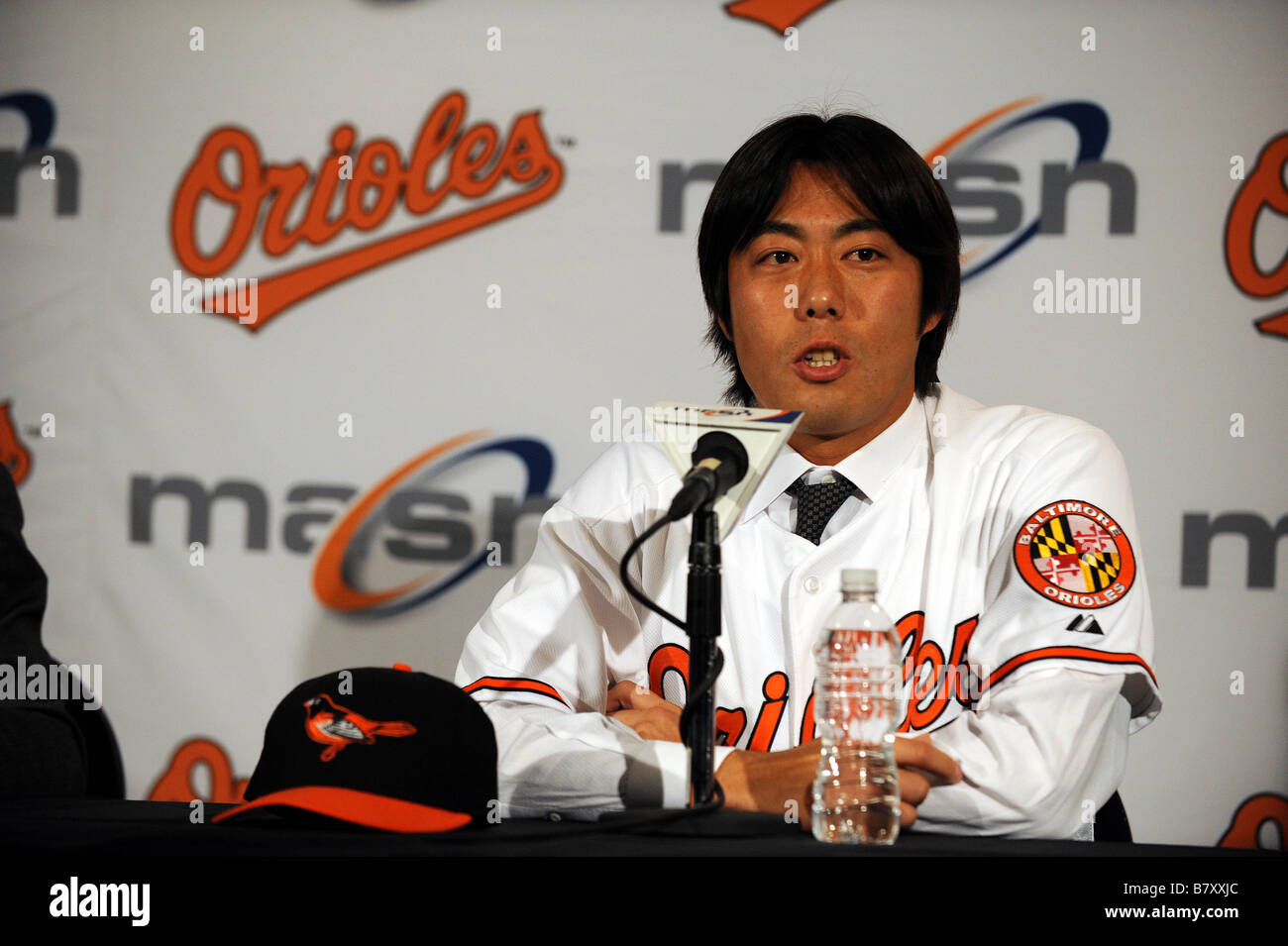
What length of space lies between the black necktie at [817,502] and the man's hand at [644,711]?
12.9 inches

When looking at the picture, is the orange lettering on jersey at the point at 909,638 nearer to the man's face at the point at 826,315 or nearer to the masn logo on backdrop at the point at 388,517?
the man's face at the point at 826,315

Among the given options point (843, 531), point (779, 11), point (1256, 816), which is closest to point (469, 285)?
point (779, 11)

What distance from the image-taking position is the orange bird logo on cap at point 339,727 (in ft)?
3.80

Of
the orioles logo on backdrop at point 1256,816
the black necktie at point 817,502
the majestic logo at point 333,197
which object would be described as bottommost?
the orioles logo on backdrop at point 1256,816

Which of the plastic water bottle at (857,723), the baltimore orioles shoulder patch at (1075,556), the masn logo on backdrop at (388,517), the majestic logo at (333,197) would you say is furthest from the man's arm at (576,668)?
the majestic logo at (333,197)

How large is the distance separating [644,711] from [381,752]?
505 millimetres

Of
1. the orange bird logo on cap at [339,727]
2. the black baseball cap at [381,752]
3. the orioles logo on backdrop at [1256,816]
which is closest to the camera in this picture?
the black baseball cap at [381,752]

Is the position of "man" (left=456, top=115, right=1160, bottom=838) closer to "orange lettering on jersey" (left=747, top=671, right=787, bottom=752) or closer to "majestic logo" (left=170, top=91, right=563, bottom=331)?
"orange lettering on jersey" (left=747, top=671, right=787, bottom=752)

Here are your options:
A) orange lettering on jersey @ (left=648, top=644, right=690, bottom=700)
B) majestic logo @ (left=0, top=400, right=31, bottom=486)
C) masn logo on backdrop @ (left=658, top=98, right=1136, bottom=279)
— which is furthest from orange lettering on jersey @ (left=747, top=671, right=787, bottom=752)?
majestic logo @ (left=0, top=400, right=31, bottom=486)

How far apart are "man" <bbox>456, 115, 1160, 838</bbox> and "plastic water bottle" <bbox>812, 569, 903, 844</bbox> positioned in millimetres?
152

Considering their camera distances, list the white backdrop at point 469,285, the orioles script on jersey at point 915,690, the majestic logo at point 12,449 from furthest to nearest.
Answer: the majestic logo at point 12,449
the white backdrop at point 469,285
the orioles script on jersey at point 915,690

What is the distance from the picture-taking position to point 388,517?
279 cm

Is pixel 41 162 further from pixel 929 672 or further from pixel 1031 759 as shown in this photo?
pixel 1031 759
